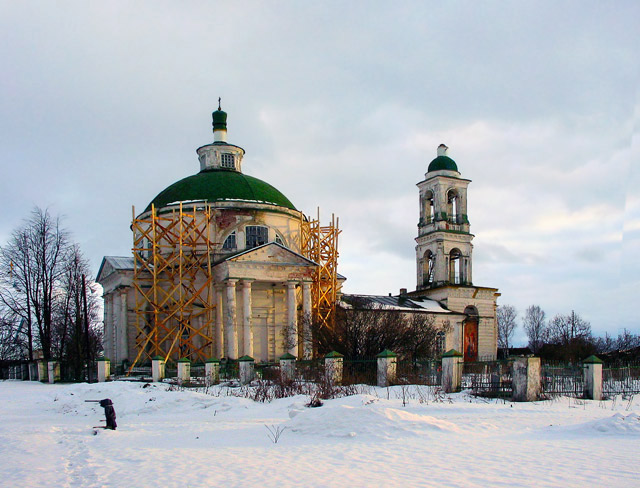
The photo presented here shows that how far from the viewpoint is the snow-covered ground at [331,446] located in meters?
7.46

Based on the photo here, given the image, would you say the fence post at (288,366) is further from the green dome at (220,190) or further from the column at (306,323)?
the green dome at (220,190)

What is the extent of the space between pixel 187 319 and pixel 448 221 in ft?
55.9

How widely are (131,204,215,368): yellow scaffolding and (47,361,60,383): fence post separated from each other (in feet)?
11.1

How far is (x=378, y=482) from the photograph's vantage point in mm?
7148

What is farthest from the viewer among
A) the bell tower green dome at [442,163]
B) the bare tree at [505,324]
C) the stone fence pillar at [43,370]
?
the bare tree at [505,324]

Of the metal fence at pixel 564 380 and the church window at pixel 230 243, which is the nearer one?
the metal fence at pixel 564 380

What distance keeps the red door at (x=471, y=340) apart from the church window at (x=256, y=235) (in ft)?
44.5

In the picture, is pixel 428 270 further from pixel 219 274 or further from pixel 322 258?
pixel 219 274

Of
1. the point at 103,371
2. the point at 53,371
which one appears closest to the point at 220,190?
the point at 103,371

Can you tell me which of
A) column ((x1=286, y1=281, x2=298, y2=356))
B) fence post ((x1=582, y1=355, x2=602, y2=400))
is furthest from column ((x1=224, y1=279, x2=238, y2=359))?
fence post ((x1=582, y1=355, x2=602, y2=400))

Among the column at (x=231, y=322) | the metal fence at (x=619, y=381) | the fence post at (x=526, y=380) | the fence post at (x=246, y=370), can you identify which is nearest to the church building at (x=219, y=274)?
the column at (x=231, y=322)

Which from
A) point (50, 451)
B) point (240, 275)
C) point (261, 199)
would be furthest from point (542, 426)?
point (261, 199)

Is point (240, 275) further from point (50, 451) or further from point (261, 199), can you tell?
point (50, 451)

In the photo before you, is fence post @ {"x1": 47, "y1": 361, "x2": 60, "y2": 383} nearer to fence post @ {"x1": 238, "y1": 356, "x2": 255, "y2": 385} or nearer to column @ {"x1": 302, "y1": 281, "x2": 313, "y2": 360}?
column @ {"x1": 302, "y1": 281, "x2": 313, "y2": 360}
